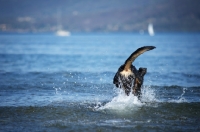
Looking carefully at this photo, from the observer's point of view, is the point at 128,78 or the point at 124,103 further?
the point at 124,103

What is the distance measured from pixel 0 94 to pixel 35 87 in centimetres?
212

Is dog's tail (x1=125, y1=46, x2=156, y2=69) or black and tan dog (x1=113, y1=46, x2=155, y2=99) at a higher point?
Result: dog's tail (x1=125, y1=46, x2=156, y2=69)

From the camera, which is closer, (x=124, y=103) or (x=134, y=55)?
(x=134, y=55)

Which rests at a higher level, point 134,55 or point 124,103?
point 134,55

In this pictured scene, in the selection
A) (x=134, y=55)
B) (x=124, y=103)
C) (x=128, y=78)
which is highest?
(x=134, y=55)

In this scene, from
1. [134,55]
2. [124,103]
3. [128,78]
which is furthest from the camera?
[124,103]

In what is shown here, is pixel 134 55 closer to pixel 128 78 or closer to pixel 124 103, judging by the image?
pixel 128 78

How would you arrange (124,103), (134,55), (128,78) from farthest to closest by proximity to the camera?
(124,103) → (128,78) → (134,55)

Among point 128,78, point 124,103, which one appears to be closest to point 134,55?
point 128,78

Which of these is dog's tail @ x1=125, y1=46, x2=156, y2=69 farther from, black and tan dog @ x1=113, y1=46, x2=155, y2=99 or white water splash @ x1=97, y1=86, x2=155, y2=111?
white water splash @ x1=97, y1=86, x2=155, y2=111

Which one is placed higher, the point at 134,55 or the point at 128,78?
the point at 134,55

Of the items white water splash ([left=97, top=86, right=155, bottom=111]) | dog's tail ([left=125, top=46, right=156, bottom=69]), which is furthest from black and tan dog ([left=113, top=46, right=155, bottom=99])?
white water splash ([left=97, top=86, right=155, bottom=111])

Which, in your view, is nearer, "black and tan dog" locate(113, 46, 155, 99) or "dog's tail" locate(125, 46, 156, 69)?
"dog's tail" locate(125, 46, 156, 69)

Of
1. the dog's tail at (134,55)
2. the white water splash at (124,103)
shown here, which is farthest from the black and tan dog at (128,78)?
the white water splash at (124,103)
